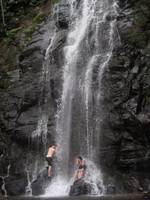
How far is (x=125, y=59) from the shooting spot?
22.8 metres

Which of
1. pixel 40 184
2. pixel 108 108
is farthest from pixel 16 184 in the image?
pixel 108 108

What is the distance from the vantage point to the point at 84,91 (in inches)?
927

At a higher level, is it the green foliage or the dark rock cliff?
the green foliage

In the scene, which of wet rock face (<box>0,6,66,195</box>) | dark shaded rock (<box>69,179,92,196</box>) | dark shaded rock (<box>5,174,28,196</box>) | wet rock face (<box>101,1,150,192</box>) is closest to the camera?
dark shaded rock (<box>69,179,92,196</box>)

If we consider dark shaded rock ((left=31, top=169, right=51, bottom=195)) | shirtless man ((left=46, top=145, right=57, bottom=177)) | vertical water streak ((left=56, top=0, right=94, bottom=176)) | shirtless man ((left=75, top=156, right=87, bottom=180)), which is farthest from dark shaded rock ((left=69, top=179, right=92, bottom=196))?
vertical water streak ((left=56, top=0, right=94, bottom=176))

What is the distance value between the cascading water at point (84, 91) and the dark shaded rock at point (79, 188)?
491mm

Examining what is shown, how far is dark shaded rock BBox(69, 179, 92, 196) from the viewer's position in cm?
1922

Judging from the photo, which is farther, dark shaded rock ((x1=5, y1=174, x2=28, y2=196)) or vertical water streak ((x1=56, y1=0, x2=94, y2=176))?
Result: vertical water streak ((x1=56, y1=0, x2=94, y2=176))

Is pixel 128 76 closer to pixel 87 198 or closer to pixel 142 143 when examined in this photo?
pixel 142 143

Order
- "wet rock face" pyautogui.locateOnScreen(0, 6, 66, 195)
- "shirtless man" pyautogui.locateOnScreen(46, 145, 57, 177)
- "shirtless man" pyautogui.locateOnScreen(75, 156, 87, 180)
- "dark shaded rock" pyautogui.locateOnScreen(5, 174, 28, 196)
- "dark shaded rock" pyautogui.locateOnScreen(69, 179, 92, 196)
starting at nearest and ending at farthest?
"dark shaded rock" pyautogui.locateOnScreen(69, 179, 92, 196) < "shirtless man" pyautogui.locateOnScreen(75, 156, 87, 180) < "shirtless man" pyautogui.locateOnScreen(46, 145, 57, 177) < "dark shaded rock" pyautogui.locateOnScreen(5, 174, 28, 196) < "wet rock face" pyautogui.locateOnScreen(0, 6, 66, 195)

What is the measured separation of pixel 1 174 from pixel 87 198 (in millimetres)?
7436

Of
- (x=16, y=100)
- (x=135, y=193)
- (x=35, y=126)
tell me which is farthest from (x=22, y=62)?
(x=135, y=193)

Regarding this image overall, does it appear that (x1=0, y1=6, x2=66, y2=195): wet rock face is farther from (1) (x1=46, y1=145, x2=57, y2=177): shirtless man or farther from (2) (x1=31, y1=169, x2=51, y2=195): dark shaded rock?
(1) (x1=46, y1=145, x2=57, y2=177): shirtless man

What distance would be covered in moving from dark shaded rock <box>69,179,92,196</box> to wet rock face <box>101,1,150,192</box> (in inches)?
70.6
